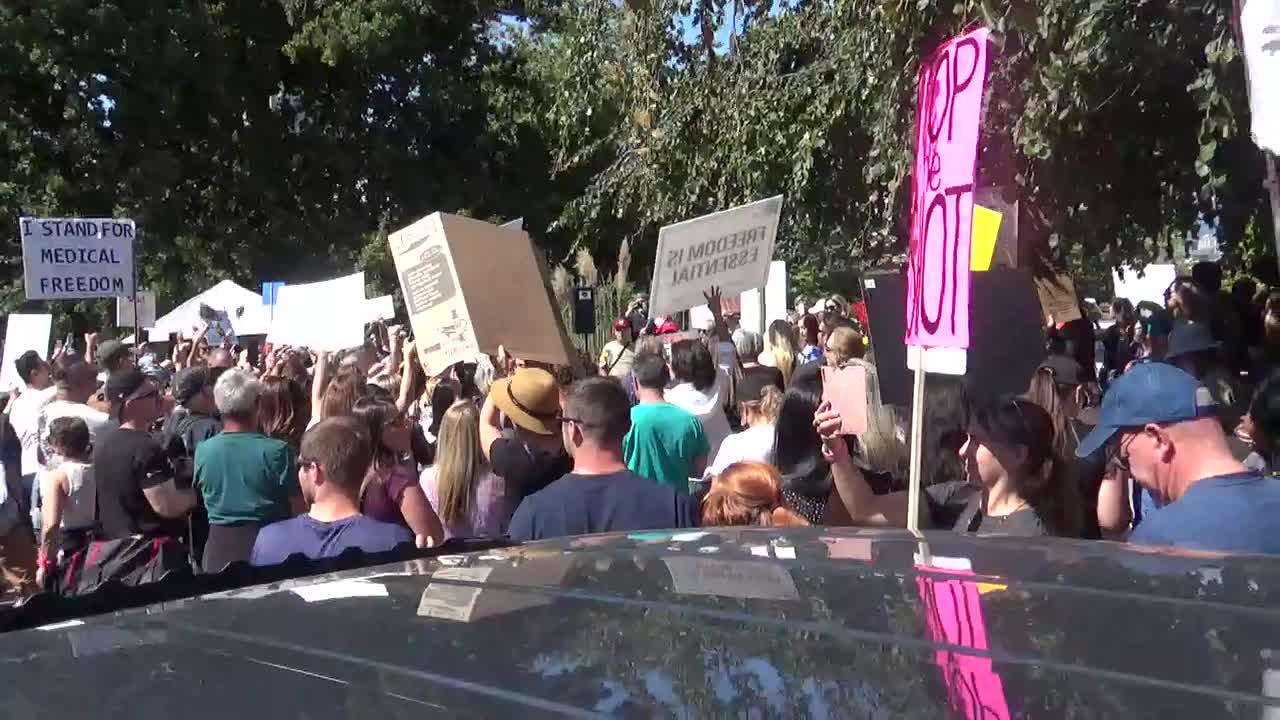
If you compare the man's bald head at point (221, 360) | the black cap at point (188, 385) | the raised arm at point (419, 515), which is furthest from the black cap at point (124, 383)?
the man's bald head at point (221, 360)

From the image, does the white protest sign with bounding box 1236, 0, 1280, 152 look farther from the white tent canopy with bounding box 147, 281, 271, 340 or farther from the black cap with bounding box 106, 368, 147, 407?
the white tent canopy with bounding box 147, 281, 271, 340

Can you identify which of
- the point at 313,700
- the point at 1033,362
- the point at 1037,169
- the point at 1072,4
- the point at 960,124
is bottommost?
the point at 313,700

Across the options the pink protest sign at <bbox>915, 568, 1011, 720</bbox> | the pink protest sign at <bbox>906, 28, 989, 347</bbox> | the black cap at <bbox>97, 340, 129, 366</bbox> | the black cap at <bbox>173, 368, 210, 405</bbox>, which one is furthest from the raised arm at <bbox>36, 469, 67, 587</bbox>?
the pink protest sign at <bbox>915, 568, 1011, 720</bbox>

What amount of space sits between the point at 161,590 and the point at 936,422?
3501mm

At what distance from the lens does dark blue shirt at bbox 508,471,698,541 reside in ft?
13.5

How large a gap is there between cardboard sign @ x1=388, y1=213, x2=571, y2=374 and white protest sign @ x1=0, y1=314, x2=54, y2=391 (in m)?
6.62

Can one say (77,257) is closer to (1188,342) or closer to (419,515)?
(419,515)

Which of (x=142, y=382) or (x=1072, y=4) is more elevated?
(x=1072, y=4)

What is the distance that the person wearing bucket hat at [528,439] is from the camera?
5223 mm

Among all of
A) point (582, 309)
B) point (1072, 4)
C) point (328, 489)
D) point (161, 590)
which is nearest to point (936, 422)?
point (328, 489)

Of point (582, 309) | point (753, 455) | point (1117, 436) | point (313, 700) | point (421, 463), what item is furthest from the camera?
point (582, 309)

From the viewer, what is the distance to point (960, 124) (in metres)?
4.03

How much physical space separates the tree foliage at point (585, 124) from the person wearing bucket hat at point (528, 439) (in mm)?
3211

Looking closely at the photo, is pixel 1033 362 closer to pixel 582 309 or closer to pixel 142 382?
pixel 142 382
